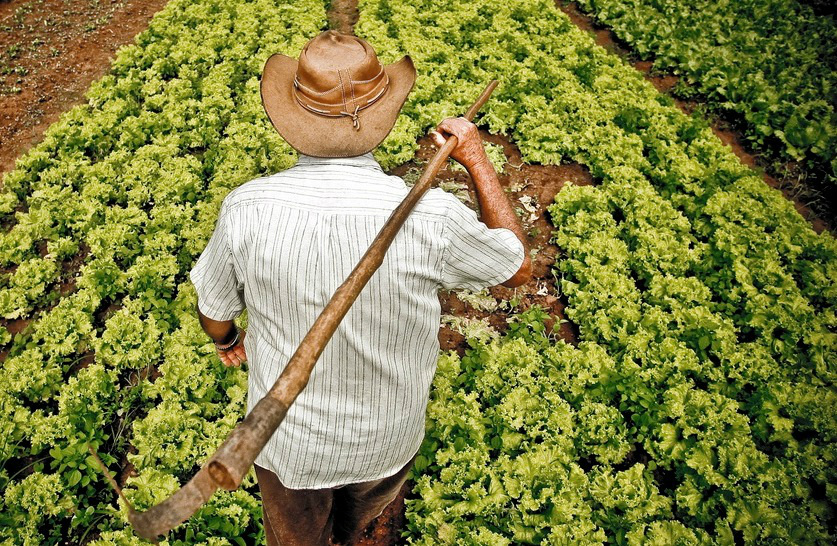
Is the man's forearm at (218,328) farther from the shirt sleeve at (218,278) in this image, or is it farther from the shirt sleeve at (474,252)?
the shirt sleeve at (474,252)

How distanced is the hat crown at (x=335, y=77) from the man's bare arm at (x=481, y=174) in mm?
480

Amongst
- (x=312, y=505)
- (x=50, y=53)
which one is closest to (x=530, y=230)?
(x=312, y=505)

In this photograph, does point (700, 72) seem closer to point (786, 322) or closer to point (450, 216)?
point (786, 322)

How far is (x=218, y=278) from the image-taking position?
2303mm

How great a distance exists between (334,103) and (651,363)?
368 cm

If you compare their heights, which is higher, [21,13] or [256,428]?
[256,428]

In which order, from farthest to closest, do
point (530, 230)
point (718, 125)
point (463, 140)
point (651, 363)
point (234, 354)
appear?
point (718, 125)
point (530, 230)
point (651, 363)
point (234, 354)
point (463, 140)

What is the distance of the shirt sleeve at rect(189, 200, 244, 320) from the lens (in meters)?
2.15

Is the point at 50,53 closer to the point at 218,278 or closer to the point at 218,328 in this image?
the point at 218,328

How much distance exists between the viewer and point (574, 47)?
25.9ft

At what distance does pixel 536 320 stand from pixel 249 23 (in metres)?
6.62

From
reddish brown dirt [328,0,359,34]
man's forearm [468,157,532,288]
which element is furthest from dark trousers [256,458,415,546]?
reddish brown dirt [328,0,359,34]

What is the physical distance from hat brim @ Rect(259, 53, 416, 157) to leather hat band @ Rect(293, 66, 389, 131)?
0.8 inches

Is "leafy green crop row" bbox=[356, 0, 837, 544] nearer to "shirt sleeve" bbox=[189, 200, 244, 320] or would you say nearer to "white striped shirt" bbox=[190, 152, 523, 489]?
"white striped shirt" bbox=[190, 152, 523, 489]
